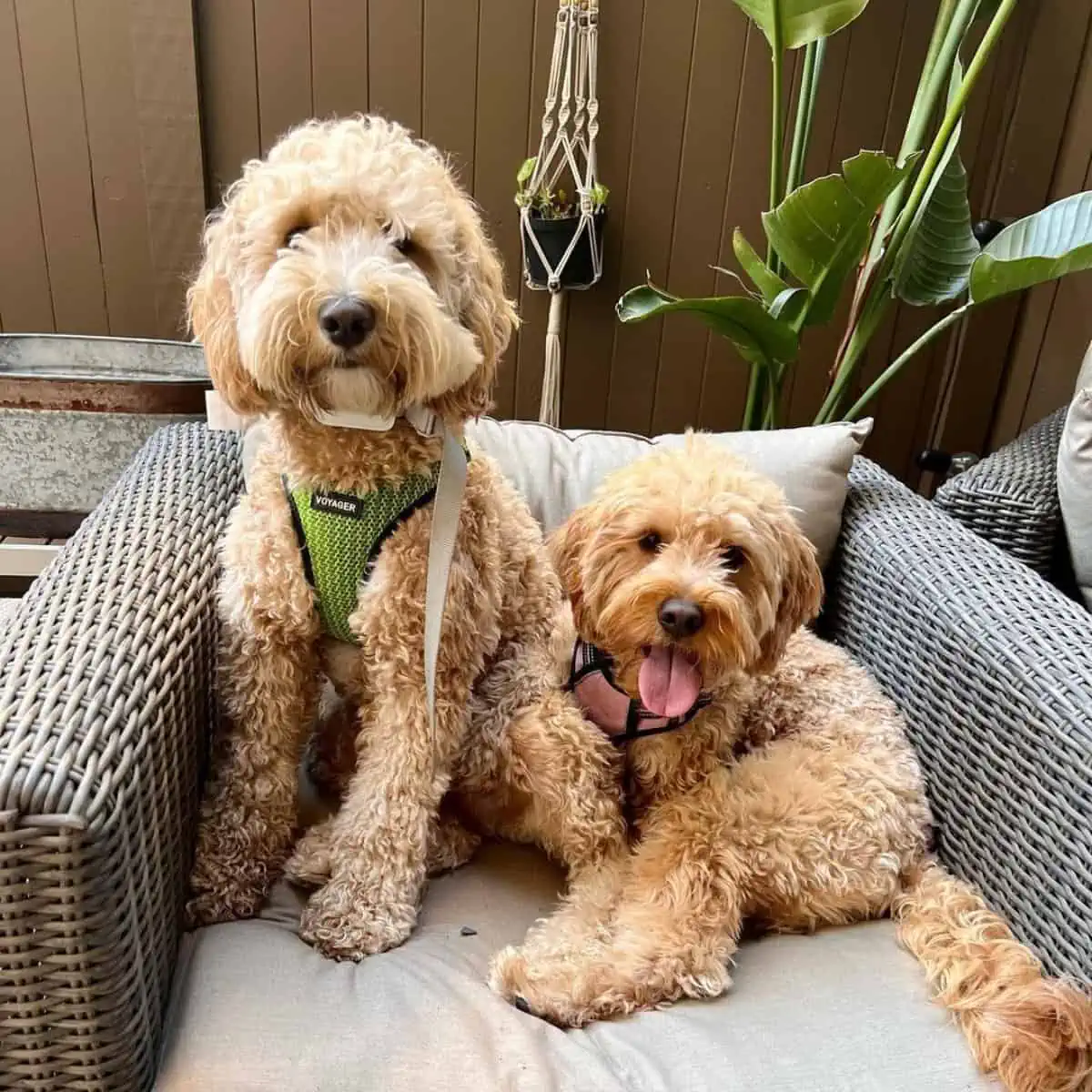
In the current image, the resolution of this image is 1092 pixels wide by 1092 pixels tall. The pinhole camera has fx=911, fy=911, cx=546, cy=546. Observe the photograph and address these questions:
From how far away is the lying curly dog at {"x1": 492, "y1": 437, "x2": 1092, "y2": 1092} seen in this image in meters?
1.17

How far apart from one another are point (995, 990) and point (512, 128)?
227 centimetres

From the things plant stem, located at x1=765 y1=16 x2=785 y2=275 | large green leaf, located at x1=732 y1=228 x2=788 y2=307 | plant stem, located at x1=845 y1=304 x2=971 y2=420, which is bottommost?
plant stem, located at x1=845 y1=304 x2=971 y2=420

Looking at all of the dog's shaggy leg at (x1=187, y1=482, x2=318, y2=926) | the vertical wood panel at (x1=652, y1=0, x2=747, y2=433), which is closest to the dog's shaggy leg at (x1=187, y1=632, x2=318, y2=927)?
the dog's shaggy leg at (x1=187, y1=482, x2=318, y2=926)

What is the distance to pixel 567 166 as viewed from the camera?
8.17 ft

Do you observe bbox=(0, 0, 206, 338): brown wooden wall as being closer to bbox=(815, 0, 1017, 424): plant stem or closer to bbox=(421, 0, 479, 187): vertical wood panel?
bbox=(421, 0, 479, 187): vertical wood panel

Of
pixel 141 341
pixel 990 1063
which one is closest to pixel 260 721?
pixel 990 1063

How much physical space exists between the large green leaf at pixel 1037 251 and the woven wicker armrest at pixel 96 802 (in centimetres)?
152

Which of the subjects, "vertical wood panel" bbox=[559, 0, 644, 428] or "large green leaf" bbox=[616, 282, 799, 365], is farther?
"vertical wood panel" bbox=[559, 0, 644, 428]

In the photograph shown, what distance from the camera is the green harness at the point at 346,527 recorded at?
4.19ft

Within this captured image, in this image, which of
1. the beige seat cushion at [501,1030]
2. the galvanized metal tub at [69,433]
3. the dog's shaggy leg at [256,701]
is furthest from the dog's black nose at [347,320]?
the galvanized metal tub at [69,433]

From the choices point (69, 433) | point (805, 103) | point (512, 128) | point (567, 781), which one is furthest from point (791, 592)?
point (512, 128)

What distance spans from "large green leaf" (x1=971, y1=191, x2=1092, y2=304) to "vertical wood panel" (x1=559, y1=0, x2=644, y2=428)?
113 cm

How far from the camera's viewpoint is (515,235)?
2613 mm

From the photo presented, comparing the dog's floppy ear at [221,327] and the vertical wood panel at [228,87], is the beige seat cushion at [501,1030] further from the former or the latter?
the vertical wood panel at [228,87]
